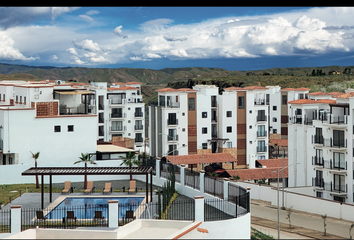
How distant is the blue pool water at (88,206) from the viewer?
24663 millimetres

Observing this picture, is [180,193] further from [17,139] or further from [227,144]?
[227,144]

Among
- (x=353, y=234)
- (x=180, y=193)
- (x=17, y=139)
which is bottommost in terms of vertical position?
(x=353, y=234)

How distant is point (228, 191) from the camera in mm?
24875

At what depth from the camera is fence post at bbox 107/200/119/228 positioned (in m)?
20.7

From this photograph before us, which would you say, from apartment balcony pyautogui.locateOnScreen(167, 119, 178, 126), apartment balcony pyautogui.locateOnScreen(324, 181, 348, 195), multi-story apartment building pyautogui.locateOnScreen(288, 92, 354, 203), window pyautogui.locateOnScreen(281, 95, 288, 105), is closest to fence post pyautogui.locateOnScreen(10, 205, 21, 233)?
multi-story apartment building pyautogui.locateOnScreen(288, 92, 354, 203)

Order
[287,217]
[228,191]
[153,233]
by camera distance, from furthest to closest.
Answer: [287,217]
[228,191]
[153,233]

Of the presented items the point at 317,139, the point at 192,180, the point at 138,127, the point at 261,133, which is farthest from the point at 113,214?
the point at 138,127

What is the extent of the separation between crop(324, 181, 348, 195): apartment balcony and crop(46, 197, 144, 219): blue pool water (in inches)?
663

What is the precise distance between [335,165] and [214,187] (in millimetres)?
15654

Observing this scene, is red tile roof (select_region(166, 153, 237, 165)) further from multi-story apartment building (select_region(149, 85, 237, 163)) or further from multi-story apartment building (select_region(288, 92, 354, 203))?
multi-story apartment building (select_region(288, 92, 354, 203))

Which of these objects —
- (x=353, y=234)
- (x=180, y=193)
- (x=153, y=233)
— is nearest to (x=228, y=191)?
(x=180, y=193)

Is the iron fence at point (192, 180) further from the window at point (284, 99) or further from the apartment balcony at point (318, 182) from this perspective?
the window at point (284, 99)

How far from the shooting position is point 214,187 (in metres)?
26.5

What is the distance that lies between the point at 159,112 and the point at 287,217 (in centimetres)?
2282
